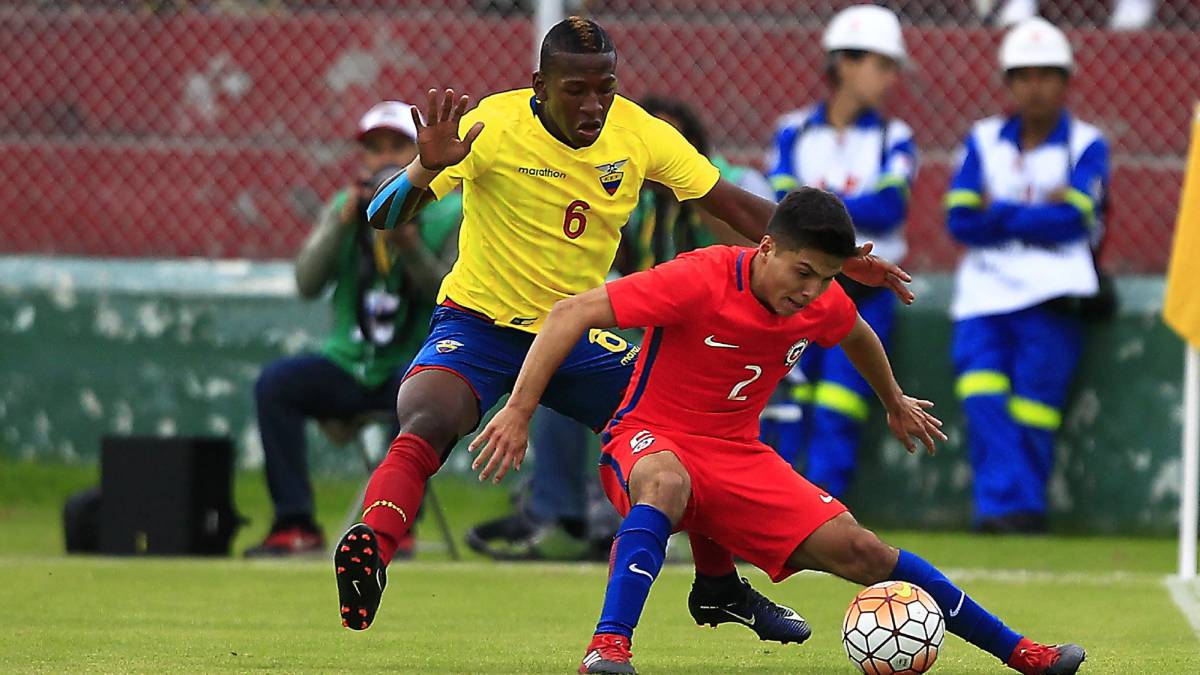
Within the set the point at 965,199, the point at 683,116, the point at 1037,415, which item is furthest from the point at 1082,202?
the point at 683,116

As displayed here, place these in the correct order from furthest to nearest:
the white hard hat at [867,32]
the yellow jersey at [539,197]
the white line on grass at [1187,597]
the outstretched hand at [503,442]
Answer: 1. the white hard hat at [867,32]
2. the white line on grass at [1187,597]
3. the yellow jersey at [539,197]
4. the outstretched hand at [503,442]

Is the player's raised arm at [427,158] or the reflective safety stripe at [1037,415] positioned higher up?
the player's raised arm at [427,158]

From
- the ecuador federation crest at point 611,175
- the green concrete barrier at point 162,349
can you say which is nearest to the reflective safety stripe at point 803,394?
the green concrete barrier at point 162,349

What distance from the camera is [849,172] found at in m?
10.6

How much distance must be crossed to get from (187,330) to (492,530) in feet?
8.95

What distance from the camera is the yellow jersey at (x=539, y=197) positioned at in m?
6.31

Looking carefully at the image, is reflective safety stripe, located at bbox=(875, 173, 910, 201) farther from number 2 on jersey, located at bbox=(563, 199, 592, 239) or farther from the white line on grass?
number 2 on jersey, located at bbox=(563, 199, 592, 239)

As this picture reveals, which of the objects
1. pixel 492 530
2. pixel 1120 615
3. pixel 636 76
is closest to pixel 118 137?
pixel 636 76

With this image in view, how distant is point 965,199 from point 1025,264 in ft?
1.49

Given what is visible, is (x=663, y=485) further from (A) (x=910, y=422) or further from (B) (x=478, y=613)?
(B) (x=478, y=613)

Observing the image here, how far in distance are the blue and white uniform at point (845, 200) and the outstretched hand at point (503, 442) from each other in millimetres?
5146

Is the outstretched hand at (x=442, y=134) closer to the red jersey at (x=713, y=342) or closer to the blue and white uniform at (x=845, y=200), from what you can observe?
the red jersey at (x=713, y=342)

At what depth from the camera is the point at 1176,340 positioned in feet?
35.3

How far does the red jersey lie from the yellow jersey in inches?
25.8
